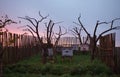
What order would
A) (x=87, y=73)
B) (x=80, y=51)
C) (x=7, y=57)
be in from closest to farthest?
(x=87, y=73)
(x=7, y=57)
(x=80, y=51)

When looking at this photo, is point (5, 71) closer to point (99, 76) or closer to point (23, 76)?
point (23, 76)

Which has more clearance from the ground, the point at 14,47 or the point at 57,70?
the point at 14,47

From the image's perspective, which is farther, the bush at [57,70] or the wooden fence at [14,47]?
the wooden fence at [14,47]

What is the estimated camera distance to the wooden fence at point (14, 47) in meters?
19.8

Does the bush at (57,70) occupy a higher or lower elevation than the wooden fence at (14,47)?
lower

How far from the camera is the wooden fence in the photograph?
1977 centimetres

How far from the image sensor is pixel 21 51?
25.0 metres

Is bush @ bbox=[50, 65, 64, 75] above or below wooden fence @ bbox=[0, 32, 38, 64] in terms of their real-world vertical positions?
below

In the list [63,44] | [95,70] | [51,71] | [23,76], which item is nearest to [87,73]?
[95,70]

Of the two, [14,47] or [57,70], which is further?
[14,47]

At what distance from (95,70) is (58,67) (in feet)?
6.56

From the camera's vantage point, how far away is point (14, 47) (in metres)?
22.5

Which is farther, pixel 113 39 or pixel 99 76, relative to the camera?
pixel 113 39

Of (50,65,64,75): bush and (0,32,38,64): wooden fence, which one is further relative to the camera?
(0,32,38,64): wooden fence
